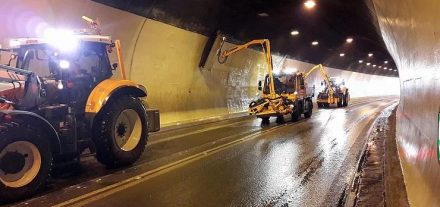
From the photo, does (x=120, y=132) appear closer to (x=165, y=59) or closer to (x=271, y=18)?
(x=165, y=59)

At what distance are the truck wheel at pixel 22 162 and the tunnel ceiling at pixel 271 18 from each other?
7.41 meters

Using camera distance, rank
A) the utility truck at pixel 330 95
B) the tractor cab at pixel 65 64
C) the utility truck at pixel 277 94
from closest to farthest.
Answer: the tractor cab at pixel 65 64 → the utility truck at pixel 277 94 → the utility truck at pixel 330 95

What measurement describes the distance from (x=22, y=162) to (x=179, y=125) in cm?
1153

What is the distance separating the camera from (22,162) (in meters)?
6.38

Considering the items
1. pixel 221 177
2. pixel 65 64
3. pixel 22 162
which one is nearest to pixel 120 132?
pixel 65 64

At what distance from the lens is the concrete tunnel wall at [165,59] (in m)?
11.2

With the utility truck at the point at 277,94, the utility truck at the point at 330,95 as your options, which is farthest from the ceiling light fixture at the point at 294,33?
the utility truck at the point at 330,95

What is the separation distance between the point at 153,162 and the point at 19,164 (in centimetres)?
317

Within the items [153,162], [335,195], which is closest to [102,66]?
[153,162]

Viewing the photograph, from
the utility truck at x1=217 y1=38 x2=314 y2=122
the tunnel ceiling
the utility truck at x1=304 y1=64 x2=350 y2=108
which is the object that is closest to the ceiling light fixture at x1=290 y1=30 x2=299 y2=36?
the tunnel ceiling

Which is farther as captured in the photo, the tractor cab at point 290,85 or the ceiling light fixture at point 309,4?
the tractor cab at point 290,85

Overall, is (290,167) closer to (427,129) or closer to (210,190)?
(210,190)

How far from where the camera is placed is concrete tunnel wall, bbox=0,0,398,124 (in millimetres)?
11171

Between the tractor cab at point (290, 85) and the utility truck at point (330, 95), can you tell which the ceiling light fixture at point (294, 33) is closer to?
the tractor cab at point (290, 85)
